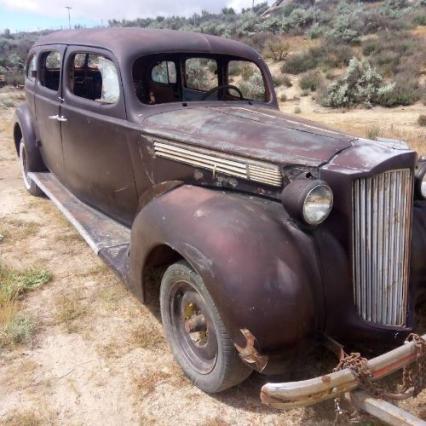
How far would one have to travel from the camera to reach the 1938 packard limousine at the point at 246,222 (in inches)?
85.4

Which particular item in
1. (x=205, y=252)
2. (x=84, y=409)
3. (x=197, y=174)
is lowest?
(x=84, y=409)

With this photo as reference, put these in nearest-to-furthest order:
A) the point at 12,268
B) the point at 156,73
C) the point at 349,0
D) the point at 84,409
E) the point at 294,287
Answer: the point at 294,287 < the point at 84,409 < the point at 156,73 < the point at 12,268 < the point at 349,0

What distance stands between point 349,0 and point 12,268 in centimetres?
3862

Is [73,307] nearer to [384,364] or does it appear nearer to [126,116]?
[126,116]

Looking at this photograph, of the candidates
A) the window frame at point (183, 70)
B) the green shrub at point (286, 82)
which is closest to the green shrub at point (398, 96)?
the green shrub at point (286, 82)

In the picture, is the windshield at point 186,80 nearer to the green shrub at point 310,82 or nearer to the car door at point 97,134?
the car door at point 97,134

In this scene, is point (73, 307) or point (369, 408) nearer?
point (369, 408)

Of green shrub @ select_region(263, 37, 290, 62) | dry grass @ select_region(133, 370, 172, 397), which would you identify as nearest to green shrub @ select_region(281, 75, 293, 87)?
green shrub @ select_region(263, 37, 290, 62)

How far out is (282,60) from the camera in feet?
61.8

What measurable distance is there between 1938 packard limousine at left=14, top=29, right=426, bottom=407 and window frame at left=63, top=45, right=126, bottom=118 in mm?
17

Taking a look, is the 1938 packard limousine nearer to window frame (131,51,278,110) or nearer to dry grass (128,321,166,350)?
window frame (131,51,278,110)

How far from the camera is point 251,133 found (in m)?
2.80

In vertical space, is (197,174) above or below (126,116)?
below

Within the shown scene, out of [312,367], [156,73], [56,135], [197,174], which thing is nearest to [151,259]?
[197,174]
